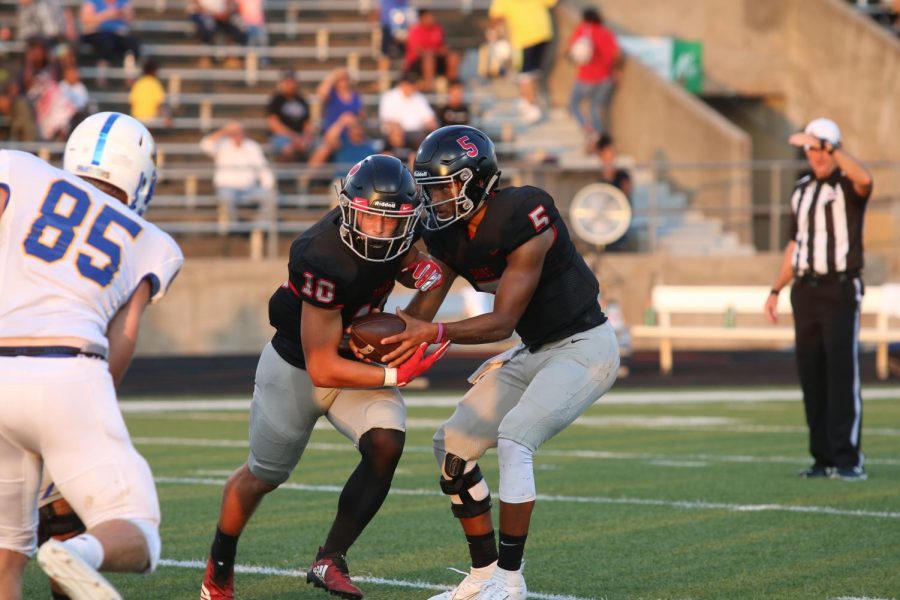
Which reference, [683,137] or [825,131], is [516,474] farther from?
[683,137]

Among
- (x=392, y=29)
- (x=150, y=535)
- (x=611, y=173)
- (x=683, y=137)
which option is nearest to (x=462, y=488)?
(x=150, y=535)

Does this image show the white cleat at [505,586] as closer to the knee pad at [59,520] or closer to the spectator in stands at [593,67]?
the knee pad at [59,520]

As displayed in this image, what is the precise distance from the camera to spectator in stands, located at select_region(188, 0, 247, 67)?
2091cm

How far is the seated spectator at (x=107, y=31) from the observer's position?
19953 millimetres

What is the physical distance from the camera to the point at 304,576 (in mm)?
5766

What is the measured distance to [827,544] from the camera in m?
6.26

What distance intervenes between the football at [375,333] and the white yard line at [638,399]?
7.63m

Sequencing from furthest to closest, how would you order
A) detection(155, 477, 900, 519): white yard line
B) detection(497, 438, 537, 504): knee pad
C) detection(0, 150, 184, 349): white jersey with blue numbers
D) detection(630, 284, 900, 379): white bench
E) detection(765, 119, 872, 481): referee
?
detection(630, 284, 900, 379): white bench
detection(765, 119, 872, 481): referee
detection(155, 477, 900, 519): white yard line
detection(497, 438, 537, 504): knee pad
detection(0, 150, 184, 349): white jersey with blue numbers

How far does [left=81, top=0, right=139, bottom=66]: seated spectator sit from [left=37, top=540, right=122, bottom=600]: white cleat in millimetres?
17244

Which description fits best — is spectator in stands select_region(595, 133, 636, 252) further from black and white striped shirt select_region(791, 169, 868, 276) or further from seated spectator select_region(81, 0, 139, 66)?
black and white striped shirt select_region(791, 169, 868, 276)

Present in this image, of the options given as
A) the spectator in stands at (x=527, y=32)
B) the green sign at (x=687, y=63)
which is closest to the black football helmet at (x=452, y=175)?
the spectator in stands at (x=527, y=32)

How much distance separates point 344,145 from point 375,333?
13.5 m

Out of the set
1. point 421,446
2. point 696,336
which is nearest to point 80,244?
point 421,446

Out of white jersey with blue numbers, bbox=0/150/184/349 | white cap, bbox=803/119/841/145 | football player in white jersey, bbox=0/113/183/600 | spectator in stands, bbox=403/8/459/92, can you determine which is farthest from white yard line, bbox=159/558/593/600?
spectator in stands, bbox=403/8/459/92
